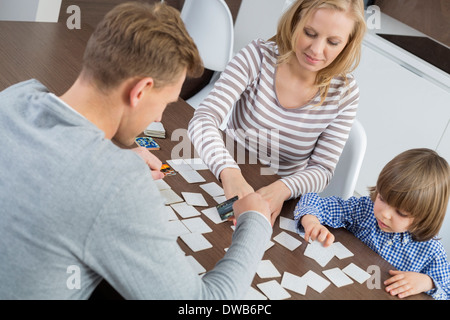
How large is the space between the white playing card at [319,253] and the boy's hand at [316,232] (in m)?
0.01

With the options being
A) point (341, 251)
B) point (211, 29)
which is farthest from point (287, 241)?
point (211, 29)

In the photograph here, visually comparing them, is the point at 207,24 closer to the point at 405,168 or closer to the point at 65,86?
the point at 65,86

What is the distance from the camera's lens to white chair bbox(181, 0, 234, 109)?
3.22 metres

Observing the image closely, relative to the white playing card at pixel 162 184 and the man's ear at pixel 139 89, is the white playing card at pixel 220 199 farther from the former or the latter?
the man's ear at pixel 139 89

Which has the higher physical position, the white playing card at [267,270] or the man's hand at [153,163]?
the man's hand at [153,163]

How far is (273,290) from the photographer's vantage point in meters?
1.35

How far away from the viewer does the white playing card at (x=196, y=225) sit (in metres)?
1.50

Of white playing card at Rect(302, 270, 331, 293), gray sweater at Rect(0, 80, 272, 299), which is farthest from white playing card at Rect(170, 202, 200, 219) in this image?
gray sweater at Rect(0, 80, 272, 299)

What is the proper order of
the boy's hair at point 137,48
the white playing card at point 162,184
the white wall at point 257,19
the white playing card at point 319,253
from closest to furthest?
the boy's hair at point 137,48 < the white playing card at point 319,253 < the white playing card at point 162,184 < the white wall at point 257,19

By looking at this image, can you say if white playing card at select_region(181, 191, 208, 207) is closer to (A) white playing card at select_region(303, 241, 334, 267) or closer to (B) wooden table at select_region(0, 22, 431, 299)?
(B) wooden table at select_region(0, 22, 431, 299)

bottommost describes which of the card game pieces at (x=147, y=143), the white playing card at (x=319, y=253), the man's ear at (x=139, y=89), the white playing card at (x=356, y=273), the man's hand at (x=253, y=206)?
the white playing card at (x=319, y=253)

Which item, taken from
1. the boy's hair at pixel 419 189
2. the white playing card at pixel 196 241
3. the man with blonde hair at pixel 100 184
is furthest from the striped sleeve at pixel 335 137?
the man with blonde hair at pixel 100 184

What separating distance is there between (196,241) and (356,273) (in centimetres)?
44

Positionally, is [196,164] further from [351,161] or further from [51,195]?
[51,195]
